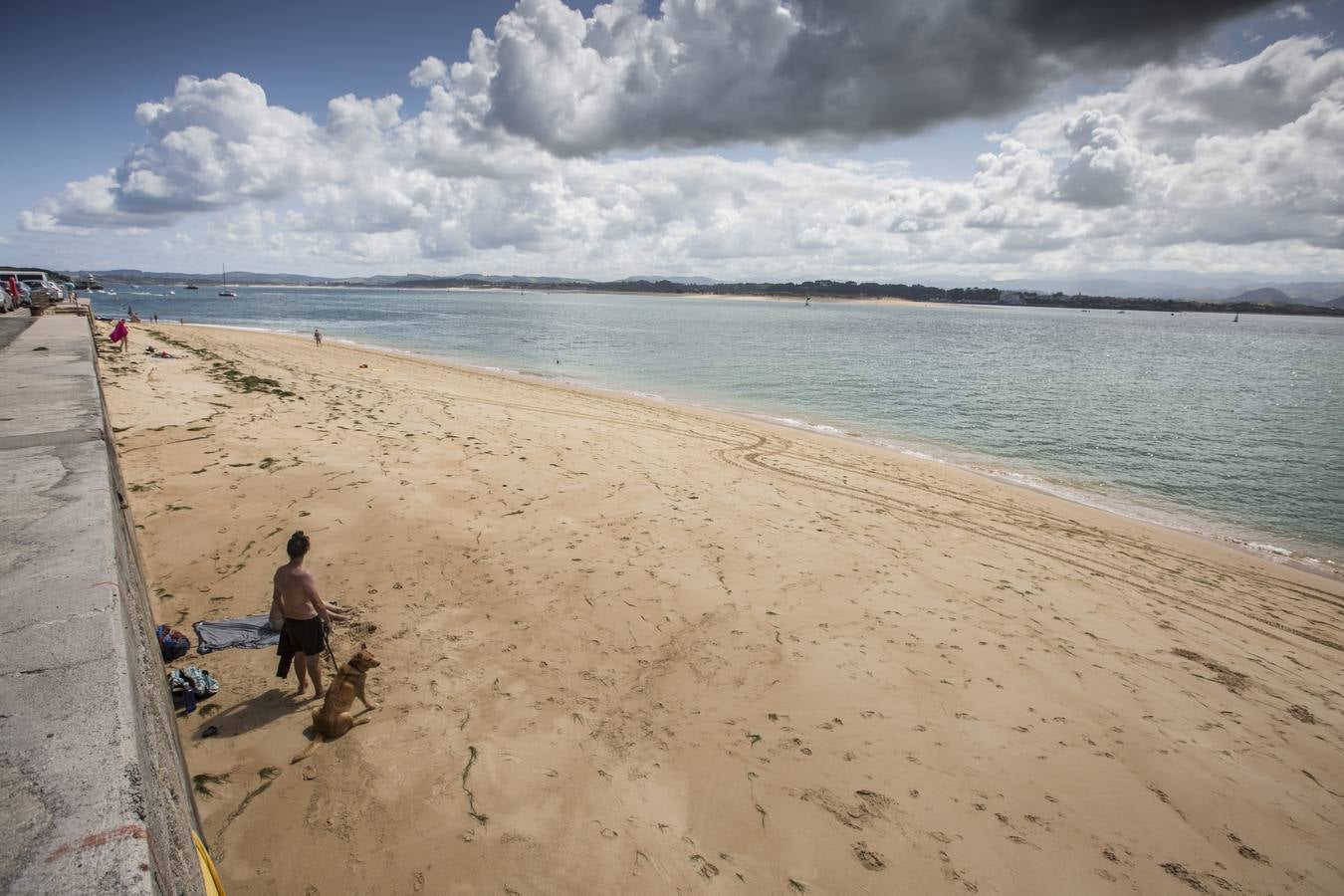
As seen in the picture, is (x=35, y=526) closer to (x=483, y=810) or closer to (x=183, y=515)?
(x=483, y=810)

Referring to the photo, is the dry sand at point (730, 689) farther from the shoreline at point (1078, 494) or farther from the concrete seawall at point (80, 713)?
the concrete seawall at point (80, 713)

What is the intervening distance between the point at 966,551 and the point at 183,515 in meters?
12.9

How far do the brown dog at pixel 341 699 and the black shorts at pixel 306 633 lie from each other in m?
0.56

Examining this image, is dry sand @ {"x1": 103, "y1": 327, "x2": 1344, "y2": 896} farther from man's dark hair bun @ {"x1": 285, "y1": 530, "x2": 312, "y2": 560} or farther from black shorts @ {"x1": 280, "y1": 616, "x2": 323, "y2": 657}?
man's dark hair bun @ {"x1": 285, "y1": 530, "x2": 312, "y2": 560}

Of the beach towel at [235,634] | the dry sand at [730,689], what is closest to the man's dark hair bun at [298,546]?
the dry sand at [730,689]

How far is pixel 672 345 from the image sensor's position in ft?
181

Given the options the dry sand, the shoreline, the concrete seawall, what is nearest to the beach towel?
the dry sand

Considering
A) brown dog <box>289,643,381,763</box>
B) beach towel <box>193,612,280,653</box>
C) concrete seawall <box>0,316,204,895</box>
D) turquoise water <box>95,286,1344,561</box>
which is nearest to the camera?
concrete seawall <box>0,316,204,895</box>

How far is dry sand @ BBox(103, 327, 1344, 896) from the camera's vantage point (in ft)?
14.8

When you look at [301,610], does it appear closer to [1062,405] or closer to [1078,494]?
[1078,494]

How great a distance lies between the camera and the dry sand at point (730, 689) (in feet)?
14.8

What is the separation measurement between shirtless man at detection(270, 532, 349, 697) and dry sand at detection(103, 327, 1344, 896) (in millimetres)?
449

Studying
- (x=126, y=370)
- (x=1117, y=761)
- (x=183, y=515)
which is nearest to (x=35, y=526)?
(x=183, y=515)

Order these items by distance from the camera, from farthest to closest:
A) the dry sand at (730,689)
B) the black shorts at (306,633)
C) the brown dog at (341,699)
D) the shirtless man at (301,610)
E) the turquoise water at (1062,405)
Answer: the turquoise water at (1062,405), the black shorts at (306,633), the shirtless man at (301,610), the brown dog at (341,699), the dry sand at (730,689)
